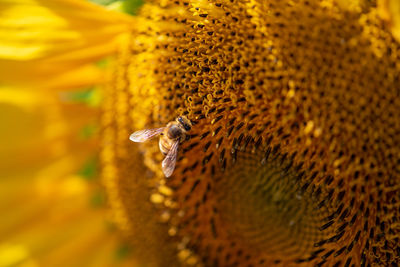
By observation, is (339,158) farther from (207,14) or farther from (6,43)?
(6,43)

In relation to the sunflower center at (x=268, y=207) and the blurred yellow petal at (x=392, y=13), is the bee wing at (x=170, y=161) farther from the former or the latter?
the blurred yellow petal at (x=392, y=13)

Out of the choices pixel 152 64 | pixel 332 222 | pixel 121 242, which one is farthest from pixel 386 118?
pixel 121 242

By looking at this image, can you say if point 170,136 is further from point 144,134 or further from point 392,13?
point 392,13

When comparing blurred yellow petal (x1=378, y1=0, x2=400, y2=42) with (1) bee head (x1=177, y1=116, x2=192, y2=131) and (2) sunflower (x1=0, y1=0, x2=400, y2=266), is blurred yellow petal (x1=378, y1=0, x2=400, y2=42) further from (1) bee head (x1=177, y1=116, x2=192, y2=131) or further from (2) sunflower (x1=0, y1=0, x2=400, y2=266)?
(1) bee head (x1=177, y1=116, x2=192, y2=131)

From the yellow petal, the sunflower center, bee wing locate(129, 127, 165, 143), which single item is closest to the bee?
bee wing locate(129, 127, 165, 143)

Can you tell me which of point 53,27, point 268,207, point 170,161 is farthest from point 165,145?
point 53,27
